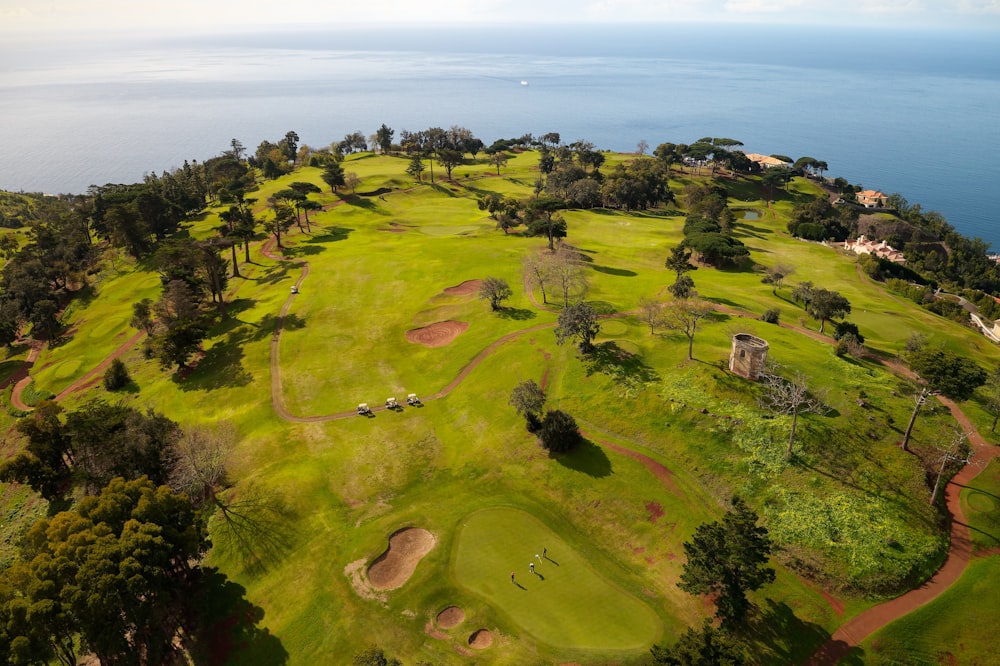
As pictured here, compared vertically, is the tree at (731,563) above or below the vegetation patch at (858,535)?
above

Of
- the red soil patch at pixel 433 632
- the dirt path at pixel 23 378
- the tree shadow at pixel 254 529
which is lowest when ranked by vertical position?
the dirt path at pixel 23 378

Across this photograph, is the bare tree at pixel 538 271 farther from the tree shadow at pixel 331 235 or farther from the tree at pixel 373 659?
the tree at pixel 373 659

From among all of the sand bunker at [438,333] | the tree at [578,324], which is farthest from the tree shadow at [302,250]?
the tree at [578,324]

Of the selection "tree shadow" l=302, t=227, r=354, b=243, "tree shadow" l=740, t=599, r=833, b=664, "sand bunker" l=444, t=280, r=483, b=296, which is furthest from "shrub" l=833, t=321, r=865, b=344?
"tree shadow" l=302, t=227, r=354, b=243

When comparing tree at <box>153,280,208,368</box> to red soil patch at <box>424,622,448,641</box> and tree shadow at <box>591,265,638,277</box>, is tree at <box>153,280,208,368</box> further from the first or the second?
tree shadow at <box>591,265,638,277</box>

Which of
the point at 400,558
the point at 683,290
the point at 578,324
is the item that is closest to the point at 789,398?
the point at 578,324

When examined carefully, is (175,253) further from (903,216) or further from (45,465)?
(903,216)

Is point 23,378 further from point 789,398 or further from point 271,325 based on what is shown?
point 789,398
